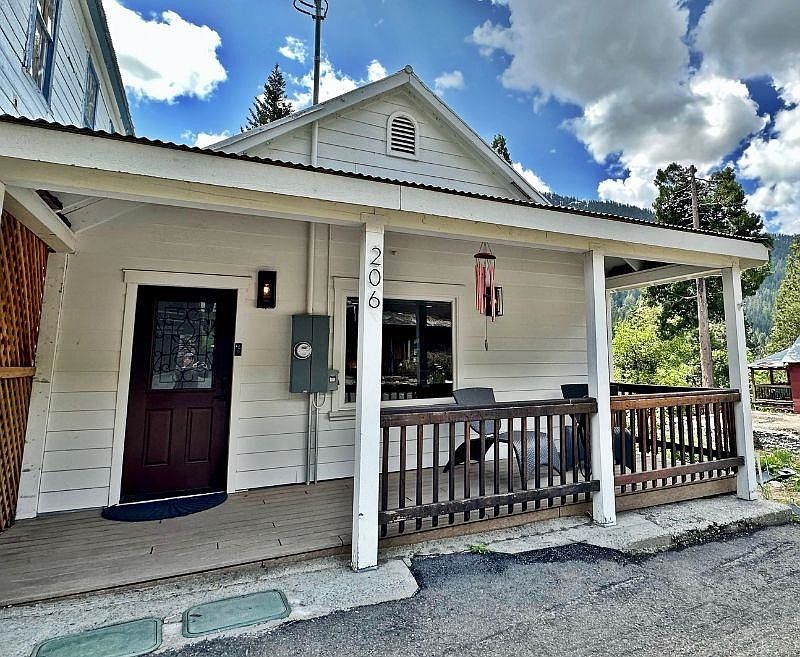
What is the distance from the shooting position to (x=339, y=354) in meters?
4.46

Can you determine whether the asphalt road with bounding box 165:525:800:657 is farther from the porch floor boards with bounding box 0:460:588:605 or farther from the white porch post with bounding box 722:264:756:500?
the white porch post with bounding box 722:264:756:500

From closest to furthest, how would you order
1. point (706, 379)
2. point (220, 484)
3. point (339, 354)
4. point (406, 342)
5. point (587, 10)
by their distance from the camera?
point (220, 484)
point (339, 354)
point (406, 342)
point (587, 10)
point (706, 379)

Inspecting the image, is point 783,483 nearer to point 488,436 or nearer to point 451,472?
point 488,436

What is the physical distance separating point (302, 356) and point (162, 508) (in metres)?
1.79

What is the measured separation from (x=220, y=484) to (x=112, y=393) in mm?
1302

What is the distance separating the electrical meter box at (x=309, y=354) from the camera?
4.15 metres

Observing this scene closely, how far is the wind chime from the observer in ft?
15.2

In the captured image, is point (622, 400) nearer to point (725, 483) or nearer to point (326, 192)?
point (725, 483)

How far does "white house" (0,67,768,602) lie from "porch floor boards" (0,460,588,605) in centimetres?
2

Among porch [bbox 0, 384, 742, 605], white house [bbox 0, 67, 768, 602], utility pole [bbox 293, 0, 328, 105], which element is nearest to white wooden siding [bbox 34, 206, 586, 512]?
white house [bbox 0, 67, 768, 602]

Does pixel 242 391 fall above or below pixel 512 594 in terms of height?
above

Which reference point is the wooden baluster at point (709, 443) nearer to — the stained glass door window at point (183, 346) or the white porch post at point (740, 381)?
the white porch post at point (740, 381)

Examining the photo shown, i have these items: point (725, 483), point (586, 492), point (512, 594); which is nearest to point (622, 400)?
point (586, 492)

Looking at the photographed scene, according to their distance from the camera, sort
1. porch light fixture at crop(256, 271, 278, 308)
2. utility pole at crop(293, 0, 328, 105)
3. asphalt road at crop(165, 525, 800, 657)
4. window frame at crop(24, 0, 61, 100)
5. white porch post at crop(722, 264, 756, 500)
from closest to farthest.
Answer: asphalt road at crop(165, 525, 800, 657), window frame at crop(24, 0, 61, 100), white porch post at crop(722, 264, 756, 500), porch light fixture at crop(256, 271, 278, 308), utility pole at crop(293, 0, 328, 105)
